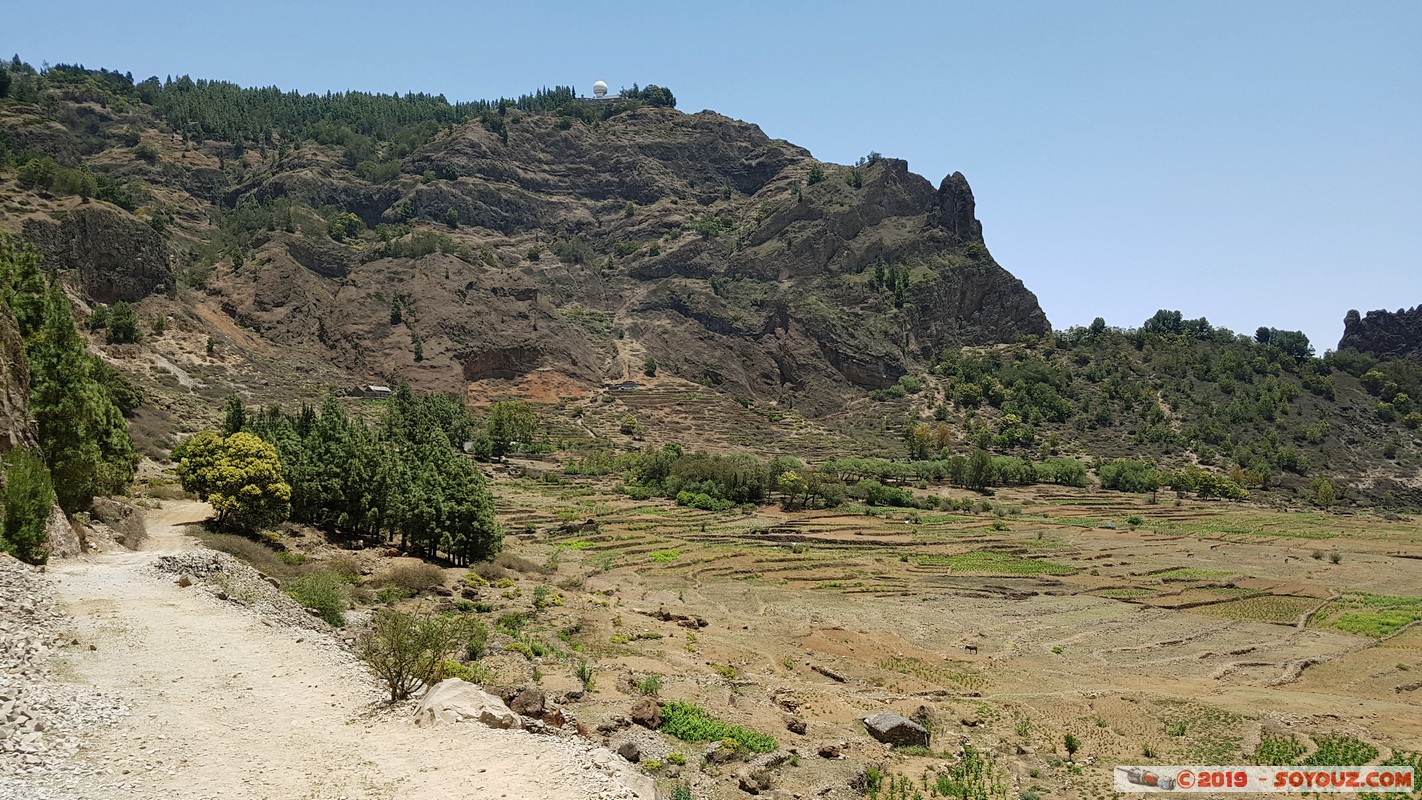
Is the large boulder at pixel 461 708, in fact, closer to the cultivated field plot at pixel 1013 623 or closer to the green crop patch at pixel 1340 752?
the cultivated field plot at pixel 1013 623

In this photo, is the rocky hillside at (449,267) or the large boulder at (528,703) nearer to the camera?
the large boulder at (528,703)

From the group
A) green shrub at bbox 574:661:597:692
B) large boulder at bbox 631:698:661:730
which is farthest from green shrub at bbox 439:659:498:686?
large boulder at bbox 631:698:661:730

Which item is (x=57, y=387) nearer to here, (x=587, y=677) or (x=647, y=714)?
(x=587, y=677)

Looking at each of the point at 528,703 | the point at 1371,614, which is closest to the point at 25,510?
the point at 528,703

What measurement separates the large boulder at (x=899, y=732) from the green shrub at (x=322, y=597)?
16123 mm

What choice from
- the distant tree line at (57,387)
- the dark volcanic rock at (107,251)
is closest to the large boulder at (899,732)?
the distant tree line at (57,387)

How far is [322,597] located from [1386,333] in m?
235

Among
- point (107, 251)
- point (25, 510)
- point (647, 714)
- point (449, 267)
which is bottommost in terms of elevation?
point (647, 714)

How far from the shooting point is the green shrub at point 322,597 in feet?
80.0

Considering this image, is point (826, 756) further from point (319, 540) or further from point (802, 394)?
point (802, 394)

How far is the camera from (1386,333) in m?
186

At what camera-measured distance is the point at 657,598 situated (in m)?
46.9

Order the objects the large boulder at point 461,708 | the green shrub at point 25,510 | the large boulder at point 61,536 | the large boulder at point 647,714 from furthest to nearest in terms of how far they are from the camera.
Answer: the large boulder at point 61,536
the green shrub at point 25,510
the large boulder at point 647,714
the large boulder at point 461,708

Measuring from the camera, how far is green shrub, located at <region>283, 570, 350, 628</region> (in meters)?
24.4
